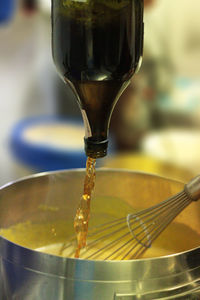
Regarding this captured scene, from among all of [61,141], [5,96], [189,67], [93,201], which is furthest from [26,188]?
[189,67]

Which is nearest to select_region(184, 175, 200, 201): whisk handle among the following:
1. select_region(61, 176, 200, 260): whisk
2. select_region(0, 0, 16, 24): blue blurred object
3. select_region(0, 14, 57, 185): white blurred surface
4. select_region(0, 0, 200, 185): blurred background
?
select_region(61, 176, 200, 260): whisk

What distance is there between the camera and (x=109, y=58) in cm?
37

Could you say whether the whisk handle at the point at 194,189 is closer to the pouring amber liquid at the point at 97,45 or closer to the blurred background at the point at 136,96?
the pouring amber liquid at the point at 97,45

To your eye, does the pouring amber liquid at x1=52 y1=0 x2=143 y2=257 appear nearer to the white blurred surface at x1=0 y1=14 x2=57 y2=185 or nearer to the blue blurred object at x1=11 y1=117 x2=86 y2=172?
the blue blurred object at x1=11 y1=117 x2=86 y2=172

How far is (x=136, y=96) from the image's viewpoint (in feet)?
5.43

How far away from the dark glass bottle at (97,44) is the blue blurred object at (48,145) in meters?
0.85

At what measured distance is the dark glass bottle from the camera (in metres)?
0.36

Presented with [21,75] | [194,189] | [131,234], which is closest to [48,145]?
[21,75]

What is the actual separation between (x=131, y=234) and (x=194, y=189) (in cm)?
14

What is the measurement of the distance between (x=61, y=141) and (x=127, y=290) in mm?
995

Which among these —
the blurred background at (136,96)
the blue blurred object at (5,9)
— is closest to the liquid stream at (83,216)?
the blue blurred object at (5,9)

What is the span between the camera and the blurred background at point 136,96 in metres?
1.51

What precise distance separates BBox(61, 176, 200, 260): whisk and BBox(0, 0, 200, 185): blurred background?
32.7 inches

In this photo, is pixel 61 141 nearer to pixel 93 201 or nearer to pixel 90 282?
pixel 93 201
